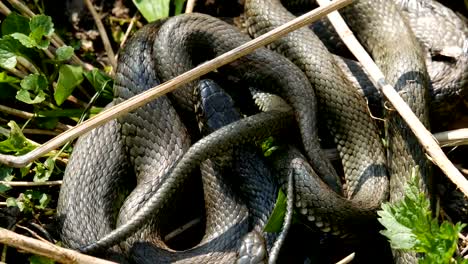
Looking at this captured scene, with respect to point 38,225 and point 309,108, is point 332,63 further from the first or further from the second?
point 38,225

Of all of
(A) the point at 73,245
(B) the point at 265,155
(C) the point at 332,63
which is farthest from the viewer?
(C) the point at 332,63

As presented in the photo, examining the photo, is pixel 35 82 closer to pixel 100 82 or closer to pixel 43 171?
pixel 100 82

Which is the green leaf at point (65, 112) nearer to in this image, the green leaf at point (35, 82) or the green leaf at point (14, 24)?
the green leaf at point (35, 82)

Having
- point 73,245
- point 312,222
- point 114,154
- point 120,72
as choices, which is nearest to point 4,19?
point 120,72

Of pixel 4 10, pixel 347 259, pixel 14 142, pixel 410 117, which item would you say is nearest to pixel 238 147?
pixel 347 259

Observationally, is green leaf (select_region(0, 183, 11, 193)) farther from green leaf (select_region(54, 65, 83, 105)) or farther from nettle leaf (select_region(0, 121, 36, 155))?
green leaf (select_region(54, 65, 83, 105))

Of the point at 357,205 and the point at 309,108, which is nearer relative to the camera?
the point at 357,205

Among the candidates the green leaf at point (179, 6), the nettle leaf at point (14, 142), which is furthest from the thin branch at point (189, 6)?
the nettle leaf at point (14, 142)
